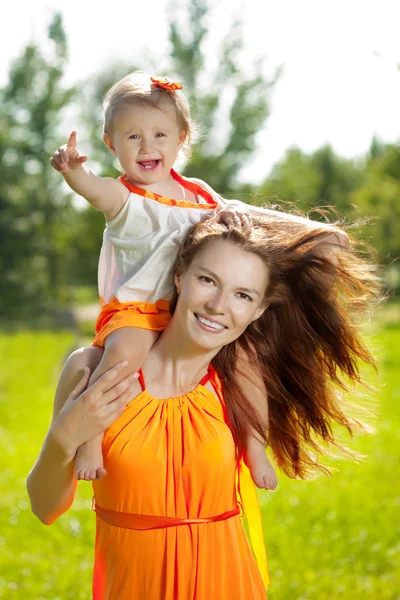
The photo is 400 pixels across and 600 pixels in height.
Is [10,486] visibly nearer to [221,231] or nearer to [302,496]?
[302,496]

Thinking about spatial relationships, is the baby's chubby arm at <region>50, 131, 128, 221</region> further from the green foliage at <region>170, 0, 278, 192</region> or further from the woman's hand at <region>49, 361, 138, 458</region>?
the green foliage at <region>170, 0, 278, 192</region>

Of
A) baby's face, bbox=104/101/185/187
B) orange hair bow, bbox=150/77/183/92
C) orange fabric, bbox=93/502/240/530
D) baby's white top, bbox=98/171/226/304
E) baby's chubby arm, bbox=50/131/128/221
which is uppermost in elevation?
orange hair bow, bbox=150/77/183/92

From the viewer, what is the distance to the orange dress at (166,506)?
251cm

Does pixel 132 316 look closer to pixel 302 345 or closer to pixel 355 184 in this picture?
pixel 302 345

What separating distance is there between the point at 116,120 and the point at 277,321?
0.91 meters

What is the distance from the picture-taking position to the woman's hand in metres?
2.42

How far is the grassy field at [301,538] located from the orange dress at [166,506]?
146cm

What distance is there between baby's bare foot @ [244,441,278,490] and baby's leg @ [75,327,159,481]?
492mm

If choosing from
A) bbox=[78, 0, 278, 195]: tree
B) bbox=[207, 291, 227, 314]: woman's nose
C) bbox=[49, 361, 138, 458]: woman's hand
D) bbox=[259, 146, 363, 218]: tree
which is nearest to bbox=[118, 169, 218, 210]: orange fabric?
bbox=[207, 291, 227, 314]: woman's nose

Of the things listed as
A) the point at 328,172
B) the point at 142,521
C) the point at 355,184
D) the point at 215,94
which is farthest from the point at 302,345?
the point at 328,172

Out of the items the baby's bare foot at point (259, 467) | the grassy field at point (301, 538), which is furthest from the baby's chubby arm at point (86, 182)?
the grassy field at point (301, 538)

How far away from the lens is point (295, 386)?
3010mm

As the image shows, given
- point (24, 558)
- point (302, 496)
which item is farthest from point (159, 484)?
point (302, 496)

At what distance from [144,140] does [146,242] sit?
315mm
